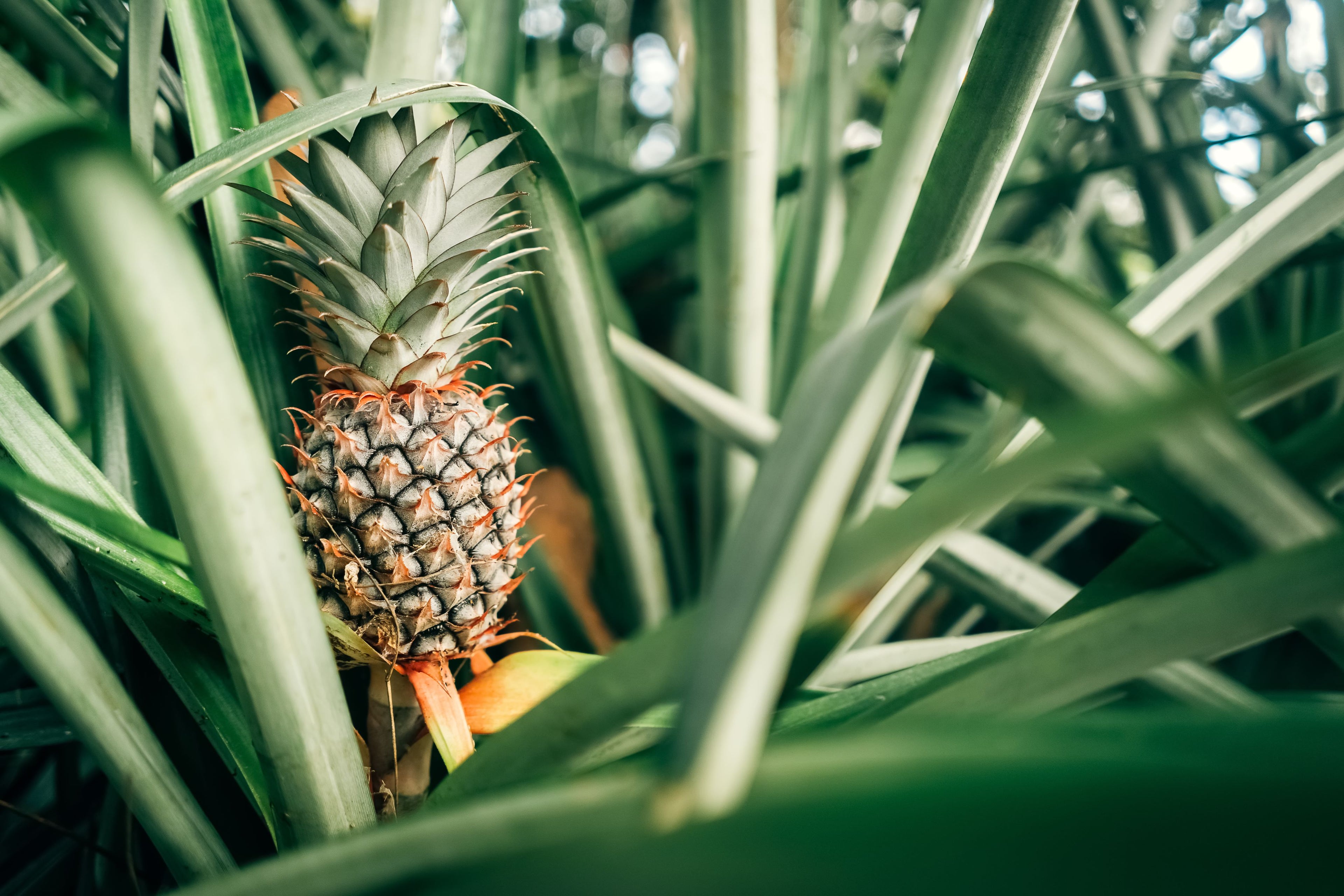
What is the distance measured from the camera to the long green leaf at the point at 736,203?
57 centimetres

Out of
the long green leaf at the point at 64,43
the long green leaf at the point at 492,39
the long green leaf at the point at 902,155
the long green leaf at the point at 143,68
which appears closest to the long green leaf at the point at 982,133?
the long green leaf at the point at 902,155

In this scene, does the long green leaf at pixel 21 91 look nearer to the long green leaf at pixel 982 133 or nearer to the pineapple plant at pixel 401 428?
the pineapple plant at pixel 401 428

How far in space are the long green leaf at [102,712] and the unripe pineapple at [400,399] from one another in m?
0.12

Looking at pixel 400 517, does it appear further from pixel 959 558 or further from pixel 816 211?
pixel 816 211

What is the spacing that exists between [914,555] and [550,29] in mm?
1386

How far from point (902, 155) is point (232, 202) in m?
0.50

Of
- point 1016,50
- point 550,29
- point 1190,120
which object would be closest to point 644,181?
point 1016,50

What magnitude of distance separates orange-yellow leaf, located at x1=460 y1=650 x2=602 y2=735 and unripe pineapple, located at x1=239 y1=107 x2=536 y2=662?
0.10ft

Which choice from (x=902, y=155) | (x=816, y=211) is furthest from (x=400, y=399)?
(x=816, y=211)

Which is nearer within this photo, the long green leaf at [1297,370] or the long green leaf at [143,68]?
the long green leaf at [1297,370]

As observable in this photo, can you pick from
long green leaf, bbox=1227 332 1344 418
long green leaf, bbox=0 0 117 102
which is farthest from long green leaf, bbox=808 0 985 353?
long green leaf, bbox=0 0 117 102

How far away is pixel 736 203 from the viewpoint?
603 mm

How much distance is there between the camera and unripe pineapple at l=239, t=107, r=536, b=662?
41cm

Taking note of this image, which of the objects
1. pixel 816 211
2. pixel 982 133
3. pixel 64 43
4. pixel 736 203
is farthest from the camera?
pixel 816 211
